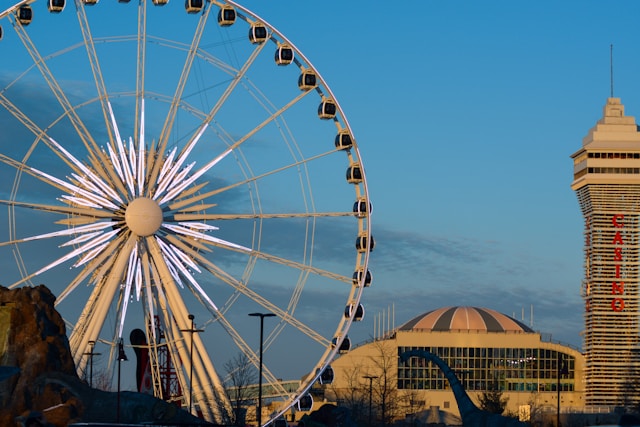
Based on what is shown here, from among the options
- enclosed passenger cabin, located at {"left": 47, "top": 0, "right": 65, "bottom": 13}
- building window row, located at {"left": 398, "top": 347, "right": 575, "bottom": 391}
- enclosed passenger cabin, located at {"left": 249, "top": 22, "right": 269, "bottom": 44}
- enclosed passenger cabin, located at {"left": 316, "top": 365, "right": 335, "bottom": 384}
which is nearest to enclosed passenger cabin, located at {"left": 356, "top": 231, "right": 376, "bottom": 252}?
enclosed passenger cabin, located at {"left": 316, "top": 365, "right": 335, "bottom": 384}

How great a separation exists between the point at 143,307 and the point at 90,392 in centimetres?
532

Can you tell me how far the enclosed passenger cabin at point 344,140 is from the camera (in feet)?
269

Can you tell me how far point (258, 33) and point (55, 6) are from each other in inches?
412

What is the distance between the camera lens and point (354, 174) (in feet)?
268

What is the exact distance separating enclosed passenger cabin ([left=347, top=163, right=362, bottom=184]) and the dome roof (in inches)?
4137

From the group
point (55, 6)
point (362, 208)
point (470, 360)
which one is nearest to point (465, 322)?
point (470, 360)

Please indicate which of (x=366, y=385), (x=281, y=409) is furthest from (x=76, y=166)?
(x=366, y=385)

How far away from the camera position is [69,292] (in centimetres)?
7400

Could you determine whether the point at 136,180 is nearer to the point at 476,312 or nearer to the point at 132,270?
the point at 132,270

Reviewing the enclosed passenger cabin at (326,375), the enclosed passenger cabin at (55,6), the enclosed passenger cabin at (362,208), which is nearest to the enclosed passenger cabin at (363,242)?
the enclosed passenger cabin at (362,208)

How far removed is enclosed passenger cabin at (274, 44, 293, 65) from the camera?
80438 millimetres

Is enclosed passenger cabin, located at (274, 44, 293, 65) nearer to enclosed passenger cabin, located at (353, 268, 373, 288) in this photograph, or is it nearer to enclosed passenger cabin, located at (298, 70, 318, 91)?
enclosed passenger cabin, located at (298, 70, 318, 91)

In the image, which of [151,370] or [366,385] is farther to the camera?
[366,385]

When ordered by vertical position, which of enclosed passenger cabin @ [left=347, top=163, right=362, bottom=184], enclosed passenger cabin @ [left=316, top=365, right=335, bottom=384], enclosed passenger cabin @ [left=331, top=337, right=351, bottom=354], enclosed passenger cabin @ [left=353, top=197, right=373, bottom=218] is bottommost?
enclosed passenger cabin @ [left=316, top=365, right=335, bottom=384]
